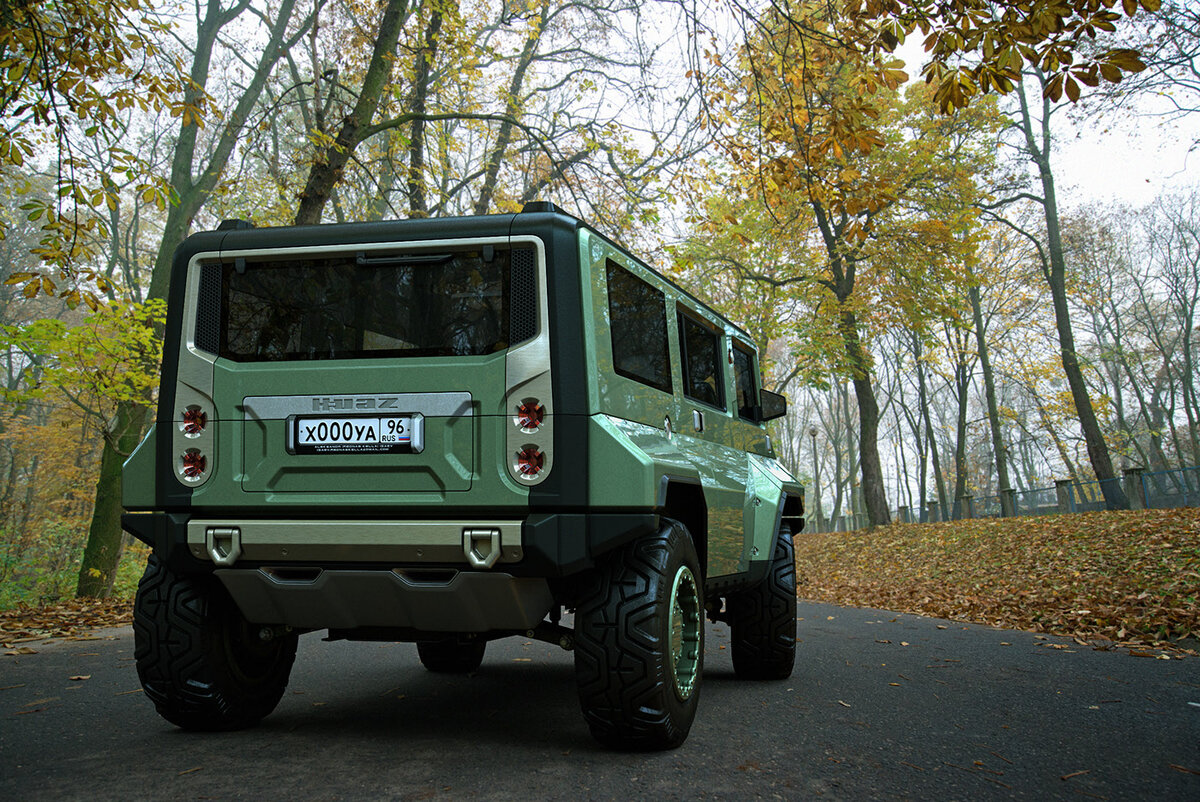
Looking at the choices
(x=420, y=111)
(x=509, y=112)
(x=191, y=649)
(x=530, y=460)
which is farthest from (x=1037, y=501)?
(x=191, y=649)

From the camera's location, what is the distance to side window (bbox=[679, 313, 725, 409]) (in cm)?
498

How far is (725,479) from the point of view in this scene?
5070 mm

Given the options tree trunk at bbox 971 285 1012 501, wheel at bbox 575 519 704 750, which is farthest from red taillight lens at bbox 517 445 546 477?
tree trunk at bbox 971 285 1012 501

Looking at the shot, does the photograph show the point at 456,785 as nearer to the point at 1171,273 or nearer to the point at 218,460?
the point at 218,460

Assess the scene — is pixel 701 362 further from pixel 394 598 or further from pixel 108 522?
pixel 108 522

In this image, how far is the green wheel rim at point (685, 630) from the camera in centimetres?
396

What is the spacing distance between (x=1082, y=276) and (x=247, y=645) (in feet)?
117

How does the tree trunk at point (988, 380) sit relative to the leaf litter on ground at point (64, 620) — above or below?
above

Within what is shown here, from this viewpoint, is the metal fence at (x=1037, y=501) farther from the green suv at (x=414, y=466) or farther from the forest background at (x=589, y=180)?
the green suv at (x=414, y=466)

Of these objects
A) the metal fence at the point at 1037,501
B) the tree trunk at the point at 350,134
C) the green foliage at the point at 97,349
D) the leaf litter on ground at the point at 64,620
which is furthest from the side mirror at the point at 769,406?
the metal fence at the point at 1037,501

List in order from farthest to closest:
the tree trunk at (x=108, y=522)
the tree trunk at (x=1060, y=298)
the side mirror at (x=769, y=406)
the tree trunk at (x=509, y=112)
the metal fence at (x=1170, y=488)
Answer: the tree trunk at (x=1060, y=298)
the metal fence at (x=1170, y=488)
the tree trunk at (x=509, y=112)
the tree trunk at (x=108, y=522)
the side mirror at (x=769, y=406)

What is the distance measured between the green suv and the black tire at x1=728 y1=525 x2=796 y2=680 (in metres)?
1.99

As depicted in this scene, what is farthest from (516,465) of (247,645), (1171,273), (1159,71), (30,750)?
(1171,273)

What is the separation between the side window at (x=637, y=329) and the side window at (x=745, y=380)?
61.9 inches
